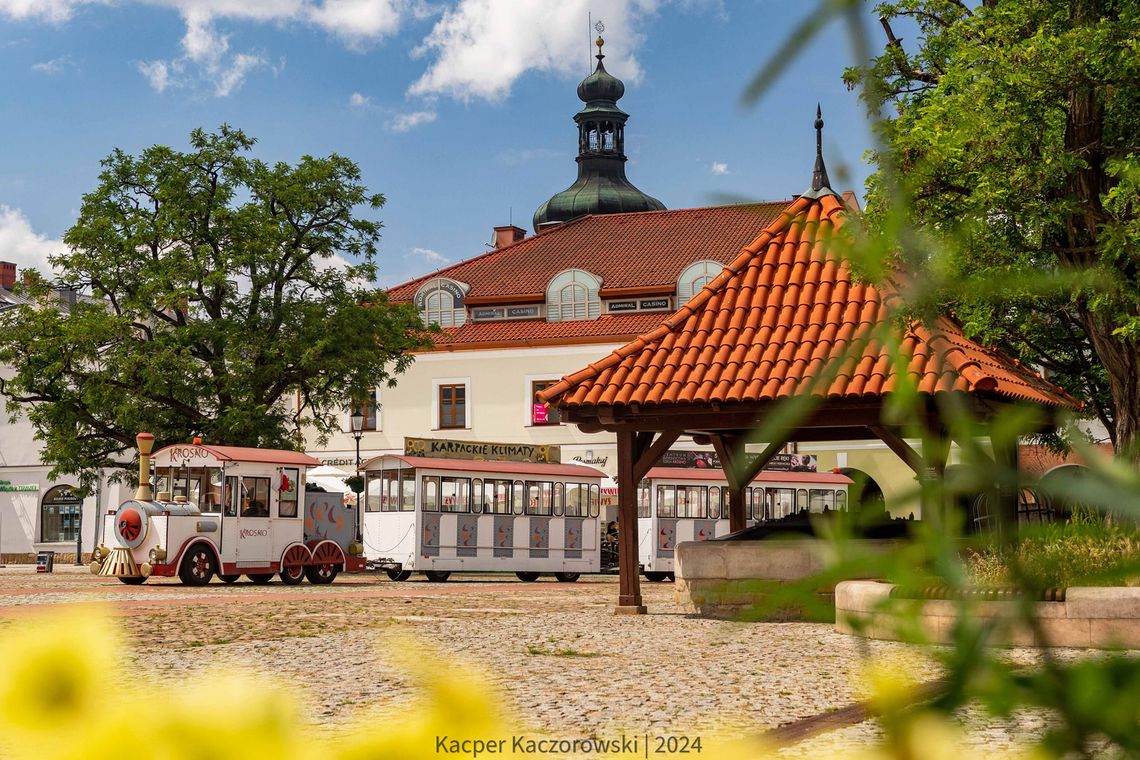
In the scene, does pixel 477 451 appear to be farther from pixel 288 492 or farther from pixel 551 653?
pixel 551 653

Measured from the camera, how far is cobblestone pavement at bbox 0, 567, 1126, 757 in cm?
571

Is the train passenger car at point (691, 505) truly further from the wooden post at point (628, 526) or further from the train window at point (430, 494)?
the wooden post at point (628, 526)

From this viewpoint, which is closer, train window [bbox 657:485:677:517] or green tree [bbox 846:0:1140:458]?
green tree [bbox 846:0:1140:458]

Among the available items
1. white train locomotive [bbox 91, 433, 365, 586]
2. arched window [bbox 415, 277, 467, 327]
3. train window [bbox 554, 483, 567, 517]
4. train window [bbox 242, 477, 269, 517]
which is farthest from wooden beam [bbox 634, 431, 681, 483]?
arched window [bbox 415, 277, 467, 327]

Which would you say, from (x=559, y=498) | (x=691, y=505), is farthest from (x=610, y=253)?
(x=559, y=498)

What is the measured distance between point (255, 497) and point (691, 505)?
1091cm

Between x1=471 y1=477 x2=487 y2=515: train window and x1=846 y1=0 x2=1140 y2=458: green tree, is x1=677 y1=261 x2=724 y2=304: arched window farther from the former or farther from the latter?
x1=846 y1=0 x2=1140 y2=458: green tree

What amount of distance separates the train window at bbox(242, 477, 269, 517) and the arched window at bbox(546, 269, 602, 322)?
2065 cm

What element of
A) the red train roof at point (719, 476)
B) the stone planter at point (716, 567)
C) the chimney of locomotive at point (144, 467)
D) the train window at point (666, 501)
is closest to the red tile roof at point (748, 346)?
the stone planter at point (716, 567)

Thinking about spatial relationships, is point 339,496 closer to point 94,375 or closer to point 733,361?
point 94,375

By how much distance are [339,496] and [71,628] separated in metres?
28.5

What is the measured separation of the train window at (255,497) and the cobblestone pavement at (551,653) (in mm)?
4643

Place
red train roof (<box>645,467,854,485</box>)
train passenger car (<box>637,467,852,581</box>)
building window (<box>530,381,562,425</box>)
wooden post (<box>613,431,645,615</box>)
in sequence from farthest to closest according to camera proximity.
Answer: building window (<box>530,381,562,425</box>) < red train roof (<box>645,467,854,485</box>) < train passenger car (<box>637,467,852,581</box>) < wooden post (<box>613,431,645,615</box>)

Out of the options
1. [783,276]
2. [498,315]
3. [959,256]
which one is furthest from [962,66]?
[498,315]
